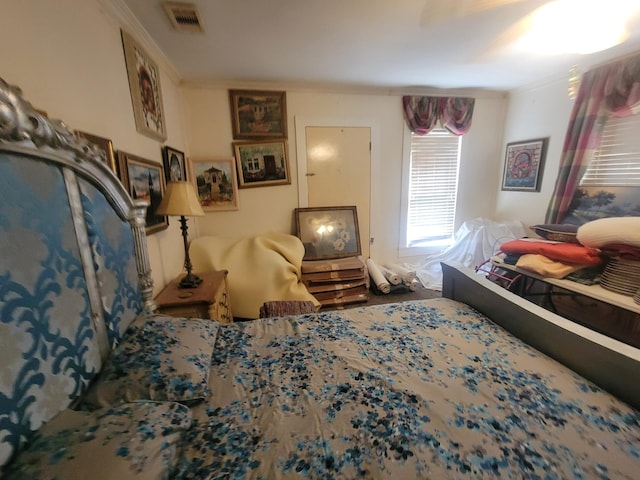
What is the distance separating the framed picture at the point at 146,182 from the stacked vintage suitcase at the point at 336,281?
1472 mm

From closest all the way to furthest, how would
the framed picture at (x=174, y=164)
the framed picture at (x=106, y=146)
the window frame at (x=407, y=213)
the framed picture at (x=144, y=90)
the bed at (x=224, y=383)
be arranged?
the bed at (x=224, y=383) → the framed picture at (x=106, y=146) → the framed picture at (x=144, y=90) → the framed picture at (x=174, y=164) → the window frame at (x=407, y=213)

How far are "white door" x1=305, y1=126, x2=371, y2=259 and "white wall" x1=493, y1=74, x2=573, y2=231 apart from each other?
72.0 inches

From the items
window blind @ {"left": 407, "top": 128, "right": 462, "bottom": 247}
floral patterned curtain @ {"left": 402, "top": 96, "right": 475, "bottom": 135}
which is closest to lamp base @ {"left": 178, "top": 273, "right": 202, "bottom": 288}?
window blind @ {"left": 407, "top": 128, "right": 462, "bottom": 247}

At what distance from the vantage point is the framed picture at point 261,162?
2939 mm

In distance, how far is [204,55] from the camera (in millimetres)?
2176

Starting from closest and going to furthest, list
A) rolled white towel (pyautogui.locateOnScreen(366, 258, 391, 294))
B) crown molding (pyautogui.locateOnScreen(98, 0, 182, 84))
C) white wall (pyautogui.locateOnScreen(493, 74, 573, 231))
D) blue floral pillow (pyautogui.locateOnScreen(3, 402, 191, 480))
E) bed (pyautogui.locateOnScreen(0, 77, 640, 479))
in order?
blue floral pillow (pyautogui.locateOnScreen(3, 402, 191, 480)) → bed (pyautogui.locateOnScreen(0, 77, 640, 479)) → crown molding (pyautogui.locateOnScreen(98, 0, 182, 84)) → white wall (pyautogui.locateOnScreen(493, 74, 573, 231)) → rolled white towel (pyautogui.locateOnScreen(366, 258, 391, 294))

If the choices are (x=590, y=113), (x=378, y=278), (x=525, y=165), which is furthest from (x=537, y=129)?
(x=378, y=278)

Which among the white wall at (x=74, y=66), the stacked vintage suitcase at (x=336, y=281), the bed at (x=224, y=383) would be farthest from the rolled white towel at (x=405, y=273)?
the white wall at (x=74, y=66)

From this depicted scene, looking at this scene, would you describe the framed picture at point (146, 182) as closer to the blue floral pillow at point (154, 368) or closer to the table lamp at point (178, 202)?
the table lamp at point (178, 202)

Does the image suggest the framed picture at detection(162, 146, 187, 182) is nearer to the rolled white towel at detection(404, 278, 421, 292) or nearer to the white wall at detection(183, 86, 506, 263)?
the white wall at detection(183, 86, 506, 263)

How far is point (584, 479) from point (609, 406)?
348mm

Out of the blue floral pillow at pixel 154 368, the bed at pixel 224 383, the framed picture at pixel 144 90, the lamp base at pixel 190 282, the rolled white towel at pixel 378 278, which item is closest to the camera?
the bed at pixel 224 383

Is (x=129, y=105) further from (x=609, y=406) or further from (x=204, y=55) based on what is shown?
(x=609, y=406)

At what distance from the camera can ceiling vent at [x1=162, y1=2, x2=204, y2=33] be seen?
5.10ft
